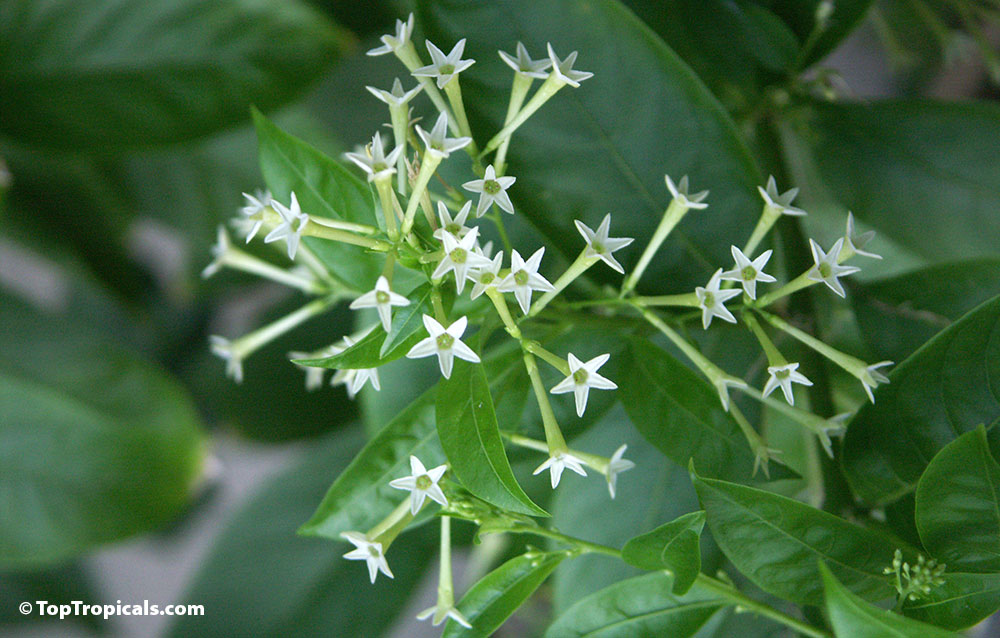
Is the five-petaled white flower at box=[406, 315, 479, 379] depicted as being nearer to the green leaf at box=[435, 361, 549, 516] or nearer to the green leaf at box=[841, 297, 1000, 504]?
the green leaf at box=[435, 361, 549, 516]

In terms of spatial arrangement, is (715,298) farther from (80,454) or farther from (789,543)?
(80,454)

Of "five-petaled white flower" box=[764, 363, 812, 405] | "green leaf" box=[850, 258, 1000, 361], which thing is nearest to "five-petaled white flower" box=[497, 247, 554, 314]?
"five-petaled white flower" box=[764, 363, 812, 405]

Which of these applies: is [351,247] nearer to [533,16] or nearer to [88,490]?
[533,16]

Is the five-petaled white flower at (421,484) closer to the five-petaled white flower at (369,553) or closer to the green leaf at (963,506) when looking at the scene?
the five-petaled white flower at (369,553)

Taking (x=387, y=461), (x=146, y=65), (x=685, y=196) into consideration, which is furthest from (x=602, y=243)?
(x=146, y=65)

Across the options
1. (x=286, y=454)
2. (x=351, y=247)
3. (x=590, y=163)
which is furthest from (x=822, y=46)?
(x=286, y=454)
